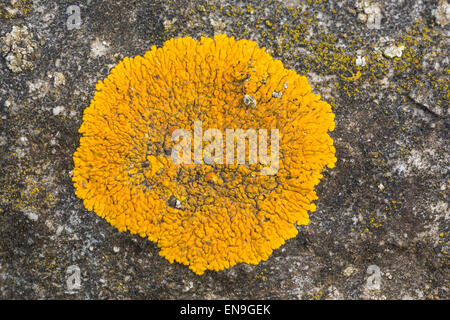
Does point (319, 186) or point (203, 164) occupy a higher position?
point (203, 164)

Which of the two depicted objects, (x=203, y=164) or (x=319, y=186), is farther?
(x=319, y=186)

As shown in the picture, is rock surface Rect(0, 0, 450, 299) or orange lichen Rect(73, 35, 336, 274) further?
rock surface Rect(0, 0, 450, 299)

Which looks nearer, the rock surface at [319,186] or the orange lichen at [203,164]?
the orange lichen at [203,164]

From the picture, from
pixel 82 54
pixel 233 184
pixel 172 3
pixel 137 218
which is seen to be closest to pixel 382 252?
pixel 233 184
